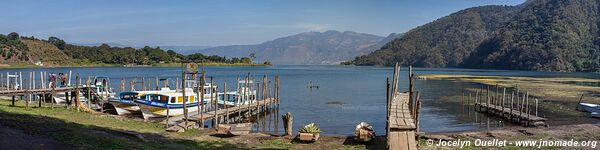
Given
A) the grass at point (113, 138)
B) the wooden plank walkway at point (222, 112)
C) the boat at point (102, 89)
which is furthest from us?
the boat at point (102, 89)

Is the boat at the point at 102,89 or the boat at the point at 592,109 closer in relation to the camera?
the boat at the point at 592,109

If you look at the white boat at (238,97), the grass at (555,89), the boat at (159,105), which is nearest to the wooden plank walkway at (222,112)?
the white boat at (238,97)

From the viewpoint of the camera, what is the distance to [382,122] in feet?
130

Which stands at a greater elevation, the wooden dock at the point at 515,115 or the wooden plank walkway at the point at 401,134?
the wooden plank walkway at the point at 401,134

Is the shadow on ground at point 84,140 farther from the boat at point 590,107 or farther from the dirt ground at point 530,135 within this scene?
the boat at point 590,107

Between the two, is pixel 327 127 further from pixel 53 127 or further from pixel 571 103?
pixel 571 103

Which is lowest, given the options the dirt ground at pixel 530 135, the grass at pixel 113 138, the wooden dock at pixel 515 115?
the wooden dock at pixel 515 115

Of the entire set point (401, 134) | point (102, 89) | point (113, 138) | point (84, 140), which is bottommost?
point (113, 138)

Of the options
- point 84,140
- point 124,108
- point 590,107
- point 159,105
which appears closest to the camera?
point 84,140

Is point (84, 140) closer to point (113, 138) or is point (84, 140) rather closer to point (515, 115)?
point (113, 138)

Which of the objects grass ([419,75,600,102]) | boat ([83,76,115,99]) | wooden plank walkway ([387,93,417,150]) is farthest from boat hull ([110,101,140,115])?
grass ([419,75,600,102])

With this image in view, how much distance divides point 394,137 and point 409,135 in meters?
0.66

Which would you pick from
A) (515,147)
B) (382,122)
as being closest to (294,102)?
(382,122)

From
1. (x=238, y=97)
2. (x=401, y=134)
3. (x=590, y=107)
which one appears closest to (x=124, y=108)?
(x=238, y=97)
